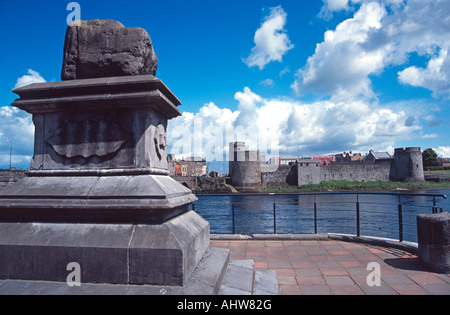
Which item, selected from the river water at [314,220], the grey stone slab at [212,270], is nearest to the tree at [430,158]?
the river water at [314,220]

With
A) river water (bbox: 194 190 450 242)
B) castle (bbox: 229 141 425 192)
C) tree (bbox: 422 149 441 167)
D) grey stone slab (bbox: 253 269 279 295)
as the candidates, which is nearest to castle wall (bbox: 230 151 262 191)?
castle (bbox: 229 141 425 192)

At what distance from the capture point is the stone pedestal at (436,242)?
3.37 metres

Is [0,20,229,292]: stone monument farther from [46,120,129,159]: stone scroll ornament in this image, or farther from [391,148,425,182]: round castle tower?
[391,148,425,182]: round castle tower

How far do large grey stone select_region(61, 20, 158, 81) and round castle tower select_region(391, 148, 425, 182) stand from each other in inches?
2311

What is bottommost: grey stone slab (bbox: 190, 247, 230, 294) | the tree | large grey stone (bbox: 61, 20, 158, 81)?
grey stone slab (bbox: 190, 247, 230, 294)

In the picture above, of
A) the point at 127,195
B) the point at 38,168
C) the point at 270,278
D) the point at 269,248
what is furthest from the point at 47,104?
the point at 269,248

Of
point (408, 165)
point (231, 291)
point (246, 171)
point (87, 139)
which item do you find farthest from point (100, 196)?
point (408, 165)

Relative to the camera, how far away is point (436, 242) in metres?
3.45

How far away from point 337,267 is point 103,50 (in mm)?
3765

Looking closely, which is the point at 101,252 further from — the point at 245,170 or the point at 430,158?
the point at 430,158

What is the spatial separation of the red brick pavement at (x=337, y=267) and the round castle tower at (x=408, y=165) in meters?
55.6

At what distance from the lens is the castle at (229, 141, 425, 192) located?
47281mm

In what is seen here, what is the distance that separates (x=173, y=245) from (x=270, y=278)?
139cm

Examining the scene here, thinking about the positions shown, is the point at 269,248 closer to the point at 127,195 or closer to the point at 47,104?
the point at 127,195
